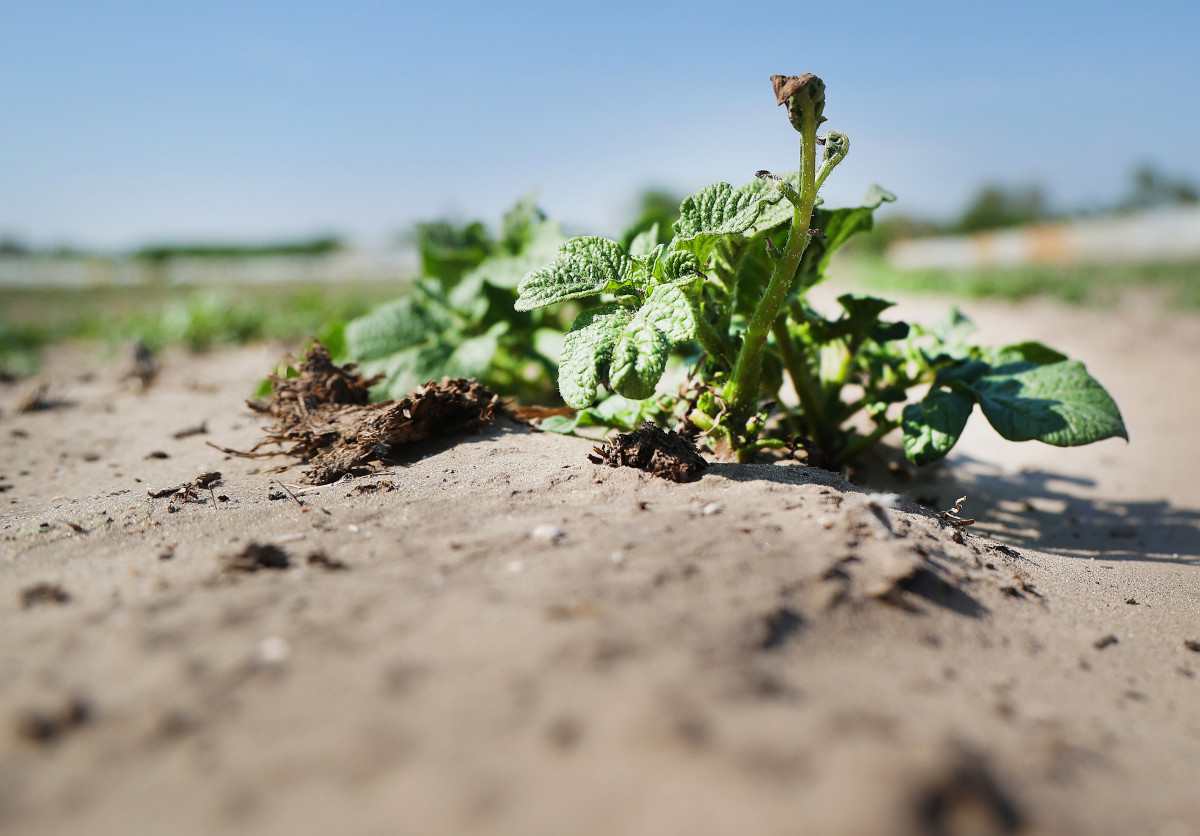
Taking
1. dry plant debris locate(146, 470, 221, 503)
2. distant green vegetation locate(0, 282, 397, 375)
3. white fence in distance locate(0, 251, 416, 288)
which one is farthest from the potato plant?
white fence in distance locate(0, 251, 416, 288)

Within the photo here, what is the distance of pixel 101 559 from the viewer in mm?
1392

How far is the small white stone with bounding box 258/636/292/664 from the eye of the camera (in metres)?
1.01

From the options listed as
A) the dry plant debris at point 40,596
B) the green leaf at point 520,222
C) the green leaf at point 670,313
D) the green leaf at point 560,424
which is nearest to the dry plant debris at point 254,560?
the dry plant debris at point 40,596

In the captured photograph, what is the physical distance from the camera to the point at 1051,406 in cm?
202

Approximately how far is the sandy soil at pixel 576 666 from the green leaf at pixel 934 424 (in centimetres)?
19

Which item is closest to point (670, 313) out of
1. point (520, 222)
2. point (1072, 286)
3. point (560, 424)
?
point (560, 424)

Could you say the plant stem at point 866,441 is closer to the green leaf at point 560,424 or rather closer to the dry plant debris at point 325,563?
the green leaf at point 560,424

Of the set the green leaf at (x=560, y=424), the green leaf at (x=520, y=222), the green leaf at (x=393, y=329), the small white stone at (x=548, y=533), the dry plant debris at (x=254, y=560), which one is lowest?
the dry plant debris at (x=254, y=560)

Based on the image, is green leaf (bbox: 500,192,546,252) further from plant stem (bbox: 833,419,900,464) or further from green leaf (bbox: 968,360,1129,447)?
green leaf (bbox: 968,360,1129,447)

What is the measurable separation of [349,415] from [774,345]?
1286 millimetres

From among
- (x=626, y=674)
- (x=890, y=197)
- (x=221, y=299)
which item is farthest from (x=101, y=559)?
(x=221, y=299)

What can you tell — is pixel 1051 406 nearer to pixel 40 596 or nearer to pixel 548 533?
pixel 548 533

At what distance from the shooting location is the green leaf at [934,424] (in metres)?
1.95

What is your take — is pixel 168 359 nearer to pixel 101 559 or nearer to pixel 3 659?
pixel 101 559
